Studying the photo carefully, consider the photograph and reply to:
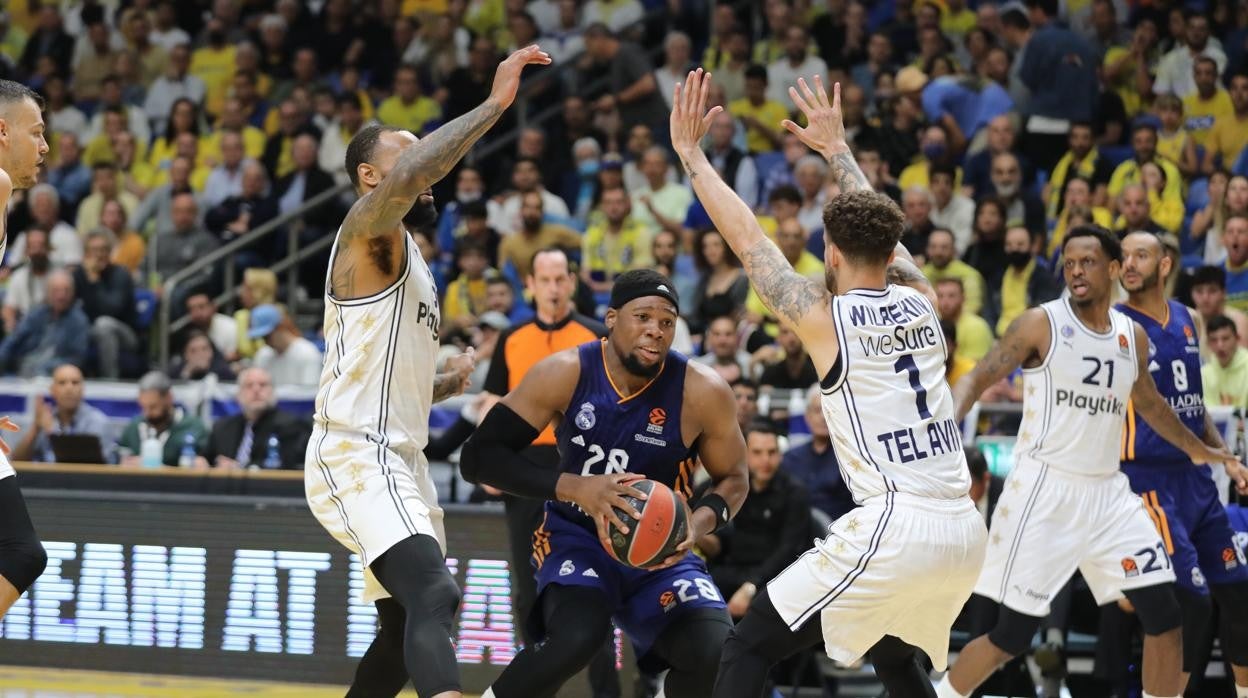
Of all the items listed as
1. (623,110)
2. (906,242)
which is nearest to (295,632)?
(906,242)

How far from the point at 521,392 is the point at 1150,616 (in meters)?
3.26

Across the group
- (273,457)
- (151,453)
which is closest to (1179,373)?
(273,457)

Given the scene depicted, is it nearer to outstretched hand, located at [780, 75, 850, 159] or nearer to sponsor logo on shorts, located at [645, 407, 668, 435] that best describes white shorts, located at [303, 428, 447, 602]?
sponsor logo on shorts, located at [645, 407, 668, 435]

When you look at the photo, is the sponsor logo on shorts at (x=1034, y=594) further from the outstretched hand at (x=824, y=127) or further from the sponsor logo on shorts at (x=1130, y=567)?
the outstretched hand at (x=824, y=127)

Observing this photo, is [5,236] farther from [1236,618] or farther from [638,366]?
[1236,618]

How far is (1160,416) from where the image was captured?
8.25m

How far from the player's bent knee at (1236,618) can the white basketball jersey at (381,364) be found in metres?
4.21

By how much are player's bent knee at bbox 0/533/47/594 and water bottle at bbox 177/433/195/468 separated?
18.2 ft

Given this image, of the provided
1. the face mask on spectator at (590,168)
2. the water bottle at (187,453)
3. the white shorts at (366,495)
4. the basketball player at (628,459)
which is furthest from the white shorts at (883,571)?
the face mask on spectator at (590,168)

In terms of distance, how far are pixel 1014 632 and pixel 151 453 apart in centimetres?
631

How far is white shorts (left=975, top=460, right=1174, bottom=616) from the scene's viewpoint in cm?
800

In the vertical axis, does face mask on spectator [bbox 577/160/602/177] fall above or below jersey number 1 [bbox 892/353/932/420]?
above

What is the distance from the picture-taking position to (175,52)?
1906 centimetres

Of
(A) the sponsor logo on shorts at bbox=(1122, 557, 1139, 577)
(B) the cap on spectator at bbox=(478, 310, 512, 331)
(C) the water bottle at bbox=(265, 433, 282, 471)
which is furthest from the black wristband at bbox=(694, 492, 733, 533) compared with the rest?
(C) the water bottle at bbox=(265, 433, 282, 471)
